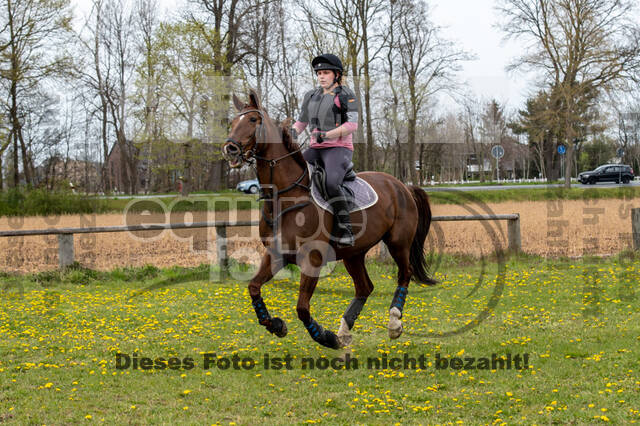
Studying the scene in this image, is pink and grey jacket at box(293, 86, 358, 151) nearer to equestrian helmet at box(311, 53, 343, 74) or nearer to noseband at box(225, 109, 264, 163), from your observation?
equestrian helmet at box(311, 53, 343, 74)

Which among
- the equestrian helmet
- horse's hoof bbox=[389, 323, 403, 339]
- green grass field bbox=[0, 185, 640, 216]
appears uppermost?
the equestrian helmet

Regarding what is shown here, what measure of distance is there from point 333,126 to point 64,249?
→ 8100mm

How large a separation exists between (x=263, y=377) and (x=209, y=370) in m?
0.65

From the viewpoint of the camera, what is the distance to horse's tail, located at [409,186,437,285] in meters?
8.35

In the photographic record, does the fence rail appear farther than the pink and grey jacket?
Yes

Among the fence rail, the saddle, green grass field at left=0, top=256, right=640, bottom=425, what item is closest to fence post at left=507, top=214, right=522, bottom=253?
the fence rail

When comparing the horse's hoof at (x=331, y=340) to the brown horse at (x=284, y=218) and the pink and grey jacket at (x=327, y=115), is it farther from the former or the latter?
the pink and grey jacket at (x=327, y=115)

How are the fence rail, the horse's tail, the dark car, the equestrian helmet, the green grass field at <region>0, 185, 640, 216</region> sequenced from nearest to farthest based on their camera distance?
the equestrian helmet
the horse's tail
the fence rail
the green grass field at <region>0, 185, 640, 216</region>
the dark car

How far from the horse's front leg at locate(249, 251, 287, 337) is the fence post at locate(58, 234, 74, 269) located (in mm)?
7636

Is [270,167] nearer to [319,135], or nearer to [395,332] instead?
[319,135]

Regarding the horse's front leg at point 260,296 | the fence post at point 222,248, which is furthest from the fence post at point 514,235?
the horse's front leg at point 260,296

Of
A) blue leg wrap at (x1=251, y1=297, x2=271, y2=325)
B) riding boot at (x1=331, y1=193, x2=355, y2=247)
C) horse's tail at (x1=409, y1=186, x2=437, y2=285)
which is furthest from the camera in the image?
horse's tail at (x1=409, y1=186, x2=437, y2=285)

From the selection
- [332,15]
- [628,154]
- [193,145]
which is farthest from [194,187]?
[628,154]

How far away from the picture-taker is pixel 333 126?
654 cm
